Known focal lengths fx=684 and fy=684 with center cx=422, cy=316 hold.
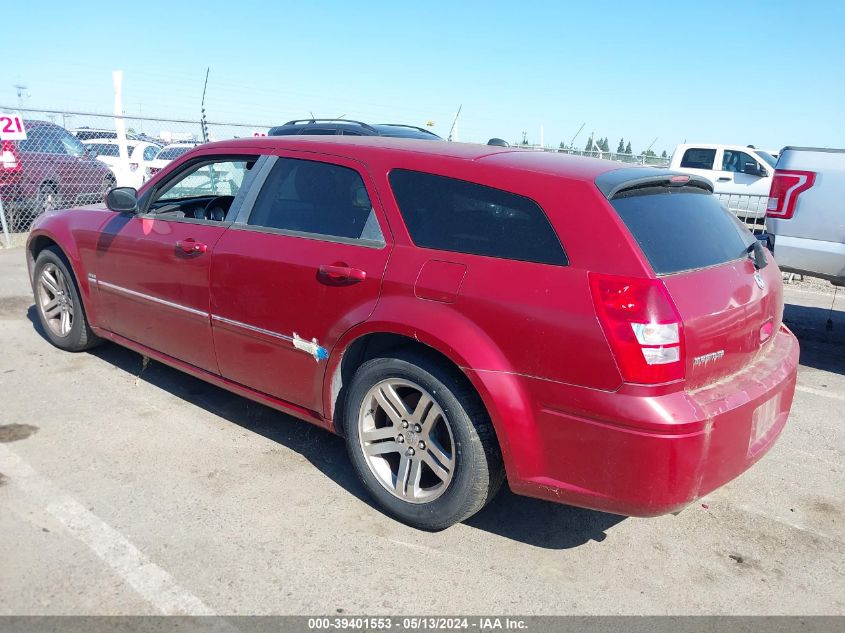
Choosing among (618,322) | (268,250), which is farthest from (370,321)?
(618,322)

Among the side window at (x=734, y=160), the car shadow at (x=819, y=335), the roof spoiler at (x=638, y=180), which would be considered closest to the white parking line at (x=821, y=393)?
the car shadow at (x=819, y=335)

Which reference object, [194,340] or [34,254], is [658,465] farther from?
[34,254]

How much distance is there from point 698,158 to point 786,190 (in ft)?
35.1

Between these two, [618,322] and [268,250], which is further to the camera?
[268,250]

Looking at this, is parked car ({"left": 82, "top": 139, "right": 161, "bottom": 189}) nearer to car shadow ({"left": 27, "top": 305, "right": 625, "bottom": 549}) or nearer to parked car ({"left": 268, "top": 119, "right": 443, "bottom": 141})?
parked car ({"left": 268, "top": 119, "right": 443, "bottom": 141})

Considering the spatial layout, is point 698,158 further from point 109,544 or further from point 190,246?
point 109,544

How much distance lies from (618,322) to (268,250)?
1868 millimetres

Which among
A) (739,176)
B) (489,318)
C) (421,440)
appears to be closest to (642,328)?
(489,318)

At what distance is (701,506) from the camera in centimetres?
348

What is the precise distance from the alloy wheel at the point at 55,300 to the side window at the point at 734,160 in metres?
14.4

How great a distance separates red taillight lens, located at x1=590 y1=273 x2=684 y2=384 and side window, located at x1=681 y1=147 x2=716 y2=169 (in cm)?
1454

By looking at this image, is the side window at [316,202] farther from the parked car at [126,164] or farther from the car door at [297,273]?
the parked car at [126,164]

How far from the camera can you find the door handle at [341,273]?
3.16 meters

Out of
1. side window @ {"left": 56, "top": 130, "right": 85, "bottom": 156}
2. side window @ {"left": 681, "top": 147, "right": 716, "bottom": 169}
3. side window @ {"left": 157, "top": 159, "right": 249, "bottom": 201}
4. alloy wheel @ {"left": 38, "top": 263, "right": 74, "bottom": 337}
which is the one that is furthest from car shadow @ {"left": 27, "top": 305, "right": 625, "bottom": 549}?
side window @ {"left": 681, "top": 147, "right": 716, "bottom": 169}
